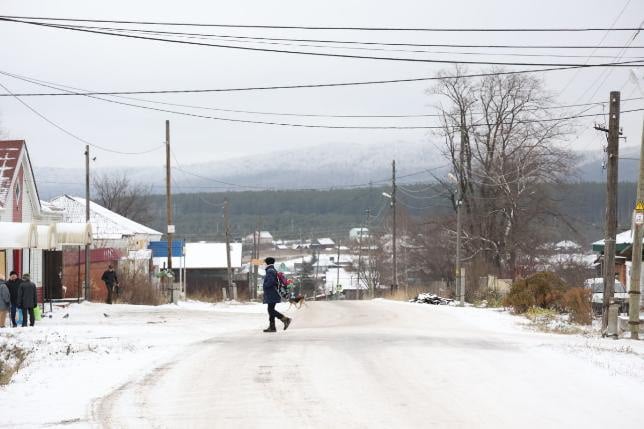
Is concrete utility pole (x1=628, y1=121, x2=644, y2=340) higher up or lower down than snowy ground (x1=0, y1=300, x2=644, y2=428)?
higher up

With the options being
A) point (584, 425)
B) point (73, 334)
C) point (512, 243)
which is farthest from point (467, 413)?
point (512, 243)

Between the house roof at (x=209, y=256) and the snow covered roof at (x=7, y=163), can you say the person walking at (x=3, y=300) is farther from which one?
the house roof at (x=209, y=256)

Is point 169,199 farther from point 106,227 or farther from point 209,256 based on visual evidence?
point 209,256

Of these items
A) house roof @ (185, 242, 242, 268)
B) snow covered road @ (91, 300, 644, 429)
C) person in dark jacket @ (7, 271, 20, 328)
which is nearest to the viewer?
snow covered road @ (91, 300, 644, 429)

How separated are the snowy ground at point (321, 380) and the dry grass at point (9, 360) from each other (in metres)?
0.19

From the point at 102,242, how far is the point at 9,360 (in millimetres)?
43201

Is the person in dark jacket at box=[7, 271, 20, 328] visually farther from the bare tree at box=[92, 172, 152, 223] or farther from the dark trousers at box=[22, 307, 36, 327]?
the bare tree at box=[92, 172, 152, 223]

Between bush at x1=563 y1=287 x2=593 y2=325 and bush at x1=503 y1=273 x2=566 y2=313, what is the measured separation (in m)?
1.06

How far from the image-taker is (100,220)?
209ft

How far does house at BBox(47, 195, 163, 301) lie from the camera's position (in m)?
47.0

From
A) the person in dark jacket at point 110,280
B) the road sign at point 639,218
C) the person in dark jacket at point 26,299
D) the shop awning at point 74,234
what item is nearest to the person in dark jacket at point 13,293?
the person in dark jacket at point 26,299

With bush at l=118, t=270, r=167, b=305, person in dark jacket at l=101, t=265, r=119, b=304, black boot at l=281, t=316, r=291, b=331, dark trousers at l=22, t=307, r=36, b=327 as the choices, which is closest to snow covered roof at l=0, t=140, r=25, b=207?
person in dark jacket at l=101, t=265, r=119, b=304

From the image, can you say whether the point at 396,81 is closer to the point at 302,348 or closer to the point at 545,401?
the point at 302,348

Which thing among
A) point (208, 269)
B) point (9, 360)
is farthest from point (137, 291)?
point (208, 269)
